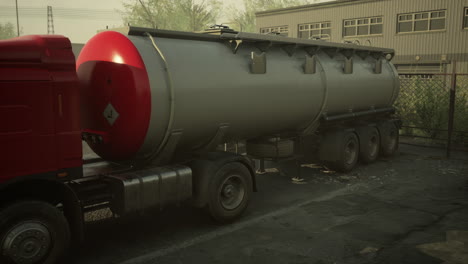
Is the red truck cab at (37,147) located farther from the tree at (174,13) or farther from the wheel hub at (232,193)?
the tree at (174,13)

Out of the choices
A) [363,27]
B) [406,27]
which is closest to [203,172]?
[406,27]

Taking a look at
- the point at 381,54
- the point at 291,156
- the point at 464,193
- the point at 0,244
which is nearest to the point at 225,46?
the point at 291,156

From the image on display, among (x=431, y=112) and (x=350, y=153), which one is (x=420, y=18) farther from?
(x=350, y=153)

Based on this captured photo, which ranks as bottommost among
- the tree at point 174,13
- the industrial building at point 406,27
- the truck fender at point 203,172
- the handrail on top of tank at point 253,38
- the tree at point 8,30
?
the truck fender at point 203,172

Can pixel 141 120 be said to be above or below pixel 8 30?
below

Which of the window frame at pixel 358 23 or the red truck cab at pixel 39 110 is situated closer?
the red truck cab at pixel 39 110

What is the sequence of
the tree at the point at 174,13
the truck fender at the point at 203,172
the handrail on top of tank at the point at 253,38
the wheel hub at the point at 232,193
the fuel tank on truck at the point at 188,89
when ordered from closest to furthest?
the fuel tank on truck at the point at 188,89 < the handrail on top of tank at the point at 253,38 < the truck fender at the point at 203,172 < the wheel hub at the point at 232,193 < the tree at the point at 174,13

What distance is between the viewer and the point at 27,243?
5.17m

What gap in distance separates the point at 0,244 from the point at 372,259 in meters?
5.02

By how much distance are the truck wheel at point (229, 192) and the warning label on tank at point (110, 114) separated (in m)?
2.01

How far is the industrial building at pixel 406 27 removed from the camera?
30.1 meters

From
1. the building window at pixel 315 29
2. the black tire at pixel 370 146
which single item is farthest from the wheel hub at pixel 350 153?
the building window at pixel 315 29

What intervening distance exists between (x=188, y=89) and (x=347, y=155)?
6.49 meters

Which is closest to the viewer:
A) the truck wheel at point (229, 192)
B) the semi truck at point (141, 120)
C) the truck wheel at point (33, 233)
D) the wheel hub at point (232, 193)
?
the truck wheel at point (33, 233)
